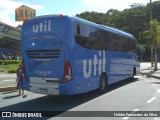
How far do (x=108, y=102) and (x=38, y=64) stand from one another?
10.3ft

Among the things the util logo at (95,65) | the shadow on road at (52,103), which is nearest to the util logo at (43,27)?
the util logo at (95,65)

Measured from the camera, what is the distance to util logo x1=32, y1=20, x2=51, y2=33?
12203mm

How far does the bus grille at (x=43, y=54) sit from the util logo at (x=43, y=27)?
82 centimetres

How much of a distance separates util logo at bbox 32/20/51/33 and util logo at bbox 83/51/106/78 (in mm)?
2076

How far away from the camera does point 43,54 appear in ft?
40.3

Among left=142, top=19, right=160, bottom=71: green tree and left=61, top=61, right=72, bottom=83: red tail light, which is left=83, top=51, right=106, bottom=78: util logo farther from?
left=142, top=19, right=160, bottom=71: green tree

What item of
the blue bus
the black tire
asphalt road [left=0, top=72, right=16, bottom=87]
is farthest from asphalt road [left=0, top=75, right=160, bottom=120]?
asphalt road [left=0, top=72, right=16, bottom=87]

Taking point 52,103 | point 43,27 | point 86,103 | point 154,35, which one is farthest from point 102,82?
point 154,35

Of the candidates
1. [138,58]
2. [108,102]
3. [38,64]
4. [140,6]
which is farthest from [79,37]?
[140,6]

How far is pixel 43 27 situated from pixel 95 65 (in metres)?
3.20

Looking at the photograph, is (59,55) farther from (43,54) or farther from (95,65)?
(95,65)

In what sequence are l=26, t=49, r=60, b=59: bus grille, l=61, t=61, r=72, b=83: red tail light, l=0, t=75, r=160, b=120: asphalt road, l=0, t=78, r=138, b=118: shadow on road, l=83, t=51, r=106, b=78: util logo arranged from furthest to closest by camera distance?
1. l=83, t=51, r=106, b=78: util logo
2. l=26, t=49, r=60, b=59: bus grille
3. l=61, t=61, r=72, b=83: red tail light
4. l=0, t=78, r=138, b=118: shadow on road
5. l=0, t=75, r=160, b=120: asphalt road

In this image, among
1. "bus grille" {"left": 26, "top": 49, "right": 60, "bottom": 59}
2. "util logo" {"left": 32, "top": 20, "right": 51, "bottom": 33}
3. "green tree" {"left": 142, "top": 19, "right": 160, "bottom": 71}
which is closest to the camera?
"bus grille" {"left": 26, "top": 49, "right": 60, "bottom": 59}

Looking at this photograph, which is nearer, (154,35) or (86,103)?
(86,103)
